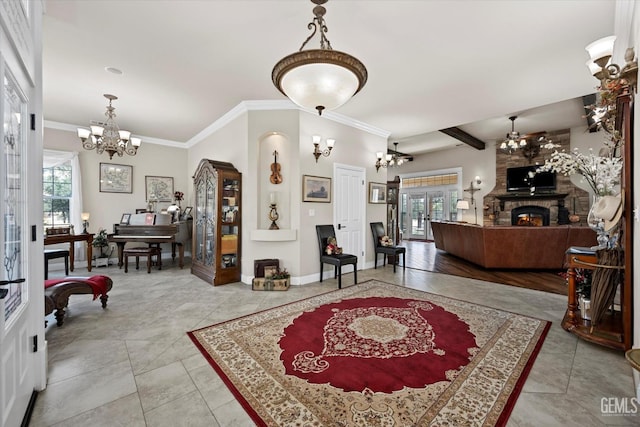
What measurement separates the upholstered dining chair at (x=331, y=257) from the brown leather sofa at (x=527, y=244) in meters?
2.95

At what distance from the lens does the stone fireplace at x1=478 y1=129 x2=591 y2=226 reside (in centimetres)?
750

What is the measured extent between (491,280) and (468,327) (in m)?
2.42

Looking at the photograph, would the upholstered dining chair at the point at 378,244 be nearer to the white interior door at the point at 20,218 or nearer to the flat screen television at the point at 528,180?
the white interior door at the point at 20,218

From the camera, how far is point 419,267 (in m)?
5.84

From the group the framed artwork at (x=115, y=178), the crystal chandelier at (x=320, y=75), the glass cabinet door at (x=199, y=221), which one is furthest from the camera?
the framed artwork at (x=115, y=178)

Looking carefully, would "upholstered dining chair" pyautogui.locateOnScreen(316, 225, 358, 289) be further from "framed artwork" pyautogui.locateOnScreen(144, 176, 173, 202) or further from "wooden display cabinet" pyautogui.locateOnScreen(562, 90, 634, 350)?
"framed artwork" pyautogui.locateOnScreen(144, 176, 173, 202)

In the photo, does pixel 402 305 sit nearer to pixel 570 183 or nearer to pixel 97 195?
pixel 97 195

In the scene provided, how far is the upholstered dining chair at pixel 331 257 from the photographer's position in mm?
4270

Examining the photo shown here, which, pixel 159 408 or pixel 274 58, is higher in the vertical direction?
pixel 274 58

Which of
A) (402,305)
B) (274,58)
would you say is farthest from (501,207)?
(274,58)

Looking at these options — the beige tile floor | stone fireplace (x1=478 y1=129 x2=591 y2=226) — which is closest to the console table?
the beige tile floor

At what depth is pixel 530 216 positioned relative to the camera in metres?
8.12

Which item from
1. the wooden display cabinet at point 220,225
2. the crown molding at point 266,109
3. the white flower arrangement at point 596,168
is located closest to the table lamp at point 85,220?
the wooden display cabinet at point 220,225

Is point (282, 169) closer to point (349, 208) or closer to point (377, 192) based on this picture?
point (349, 208)
